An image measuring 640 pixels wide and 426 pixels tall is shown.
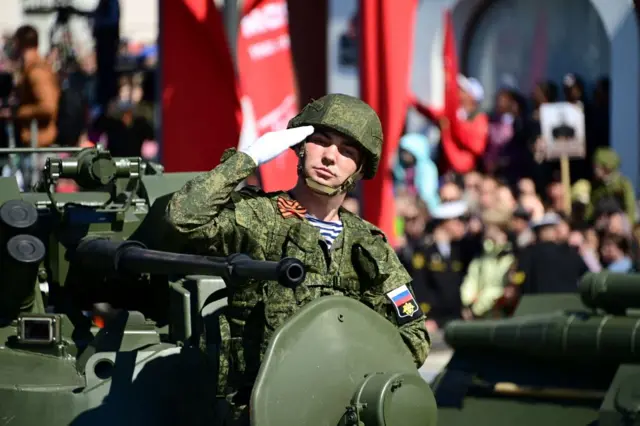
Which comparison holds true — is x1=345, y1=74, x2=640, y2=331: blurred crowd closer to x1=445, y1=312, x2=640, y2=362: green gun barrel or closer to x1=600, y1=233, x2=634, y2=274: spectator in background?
x1=600, y1=233, x2=634, y2=274: spectator in background

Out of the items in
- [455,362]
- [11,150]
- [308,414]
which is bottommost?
[455,362]

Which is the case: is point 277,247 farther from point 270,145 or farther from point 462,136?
point 462,136

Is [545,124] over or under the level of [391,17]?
under

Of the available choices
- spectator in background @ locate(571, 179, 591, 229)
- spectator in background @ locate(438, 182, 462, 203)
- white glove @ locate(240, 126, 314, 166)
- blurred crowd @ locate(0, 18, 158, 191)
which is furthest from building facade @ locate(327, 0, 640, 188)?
white glove @ locate(240, 126, 314, 166)

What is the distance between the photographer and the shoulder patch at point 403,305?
699 centimetres

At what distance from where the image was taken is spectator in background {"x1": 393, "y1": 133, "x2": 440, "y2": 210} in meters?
18.1

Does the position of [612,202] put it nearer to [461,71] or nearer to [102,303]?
[102,303]

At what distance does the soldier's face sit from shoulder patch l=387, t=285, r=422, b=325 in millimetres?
528

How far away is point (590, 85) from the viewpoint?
21109 millimetres

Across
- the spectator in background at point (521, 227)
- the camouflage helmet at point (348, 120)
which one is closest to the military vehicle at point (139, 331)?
the camouflage helmet at point (348, 120)

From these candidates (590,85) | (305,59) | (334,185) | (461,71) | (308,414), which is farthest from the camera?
(461,71)

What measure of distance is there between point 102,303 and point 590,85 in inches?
536

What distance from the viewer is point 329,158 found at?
691 cm

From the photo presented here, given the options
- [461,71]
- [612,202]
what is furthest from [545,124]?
[461,71]
